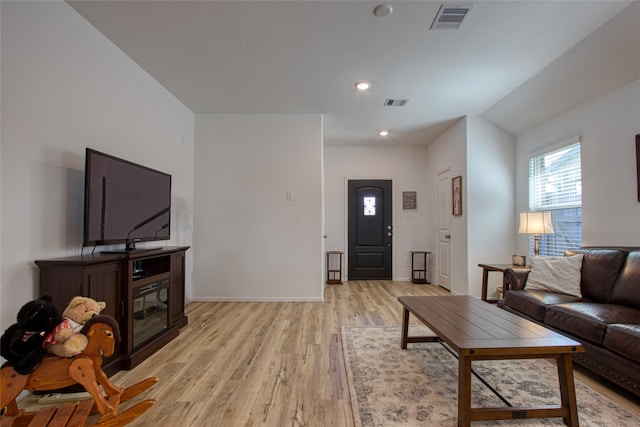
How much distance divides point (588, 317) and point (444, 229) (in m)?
3.28

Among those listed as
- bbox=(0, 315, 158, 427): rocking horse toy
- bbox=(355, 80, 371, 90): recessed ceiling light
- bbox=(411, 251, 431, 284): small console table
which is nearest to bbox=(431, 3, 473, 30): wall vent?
bbox=(355, 80, 371, 90): recessed ceiling light

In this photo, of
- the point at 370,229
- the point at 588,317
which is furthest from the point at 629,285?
the point at 370,229

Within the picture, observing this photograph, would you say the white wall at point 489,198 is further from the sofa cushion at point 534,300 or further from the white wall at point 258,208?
the white wall at point 258,208

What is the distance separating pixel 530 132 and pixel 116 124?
15.9 feet

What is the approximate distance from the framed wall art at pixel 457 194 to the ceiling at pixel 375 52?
1.05 metres

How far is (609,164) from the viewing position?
2.99 m

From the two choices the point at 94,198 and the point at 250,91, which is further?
the point at 250,91

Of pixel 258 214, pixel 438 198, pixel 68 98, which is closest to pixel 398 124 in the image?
pixel 438 198

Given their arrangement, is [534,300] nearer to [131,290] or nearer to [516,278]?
[516,278]

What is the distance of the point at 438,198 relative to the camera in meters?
5.65

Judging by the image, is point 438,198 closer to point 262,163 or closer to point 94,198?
point 262,163

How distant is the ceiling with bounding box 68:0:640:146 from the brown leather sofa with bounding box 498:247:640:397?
165 centimetres

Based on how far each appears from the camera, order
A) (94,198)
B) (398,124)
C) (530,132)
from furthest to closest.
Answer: (398,124) → (530,132) → (94,198)

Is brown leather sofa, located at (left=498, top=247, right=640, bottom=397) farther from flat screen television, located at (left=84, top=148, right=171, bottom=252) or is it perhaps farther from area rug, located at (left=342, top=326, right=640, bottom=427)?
flat screen television, located at (left=84, top=148, right=171, bottom=252)
